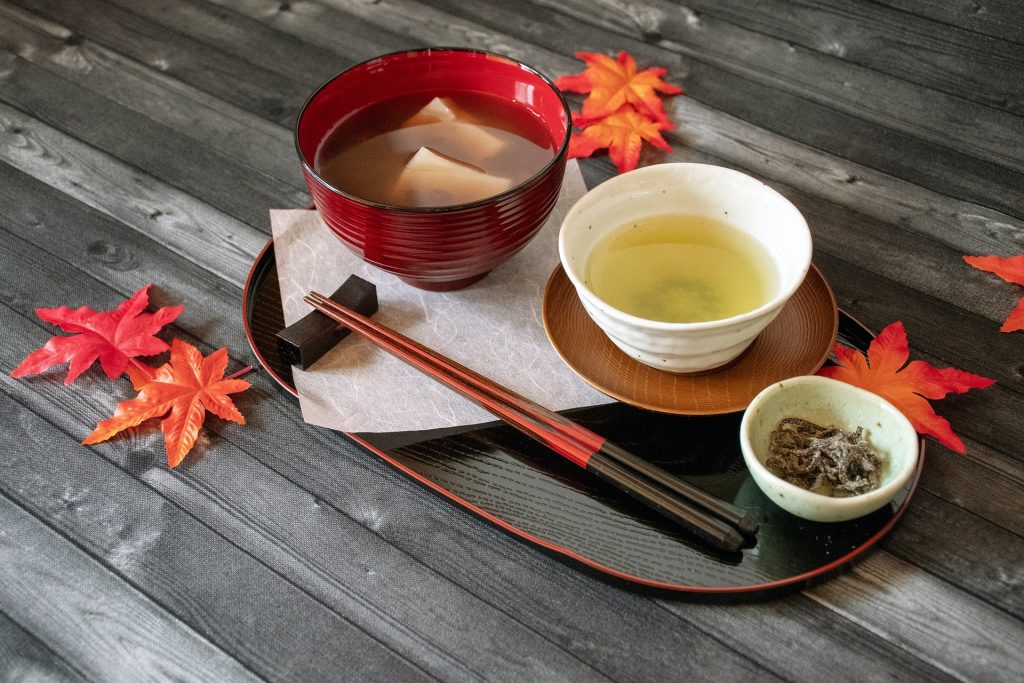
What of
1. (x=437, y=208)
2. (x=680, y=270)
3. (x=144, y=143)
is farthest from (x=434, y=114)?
(x=144, y=143)

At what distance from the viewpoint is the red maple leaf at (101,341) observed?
117 cm

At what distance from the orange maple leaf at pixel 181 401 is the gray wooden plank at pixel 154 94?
16.2 inches

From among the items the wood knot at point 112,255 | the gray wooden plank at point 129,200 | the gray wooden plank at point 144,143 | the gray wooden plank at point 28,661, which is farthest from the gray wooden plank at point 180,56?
the gray wooden plank at point 28,661

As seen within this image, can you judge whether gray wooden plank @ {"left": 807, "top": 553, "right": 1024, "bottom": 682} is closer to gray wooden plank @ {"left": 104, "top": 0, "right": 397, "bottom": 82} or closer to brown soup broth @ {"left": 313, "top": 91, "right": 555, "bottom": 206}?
brown soup broth @ {"left": 313, "top": 91, "right": 555, "bottom": 206}

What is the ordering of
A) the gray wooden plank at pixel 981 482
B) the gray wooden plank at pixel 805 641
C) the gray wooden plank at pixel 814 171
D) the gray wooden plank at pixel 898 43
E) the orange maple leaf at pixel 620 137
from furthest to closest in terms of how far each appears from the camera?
the gray wooden plank at pixel 898 43 → the orange maple leaf at pixel 620 137 → the gray wooden plank at pixel 814 171 → the gray wooden plank at pixel 981 482 → the gray wooden plank at pixel 805 641

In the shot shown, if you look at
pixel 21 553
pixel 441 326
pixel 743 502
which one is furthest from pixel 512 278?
pixel 21 553

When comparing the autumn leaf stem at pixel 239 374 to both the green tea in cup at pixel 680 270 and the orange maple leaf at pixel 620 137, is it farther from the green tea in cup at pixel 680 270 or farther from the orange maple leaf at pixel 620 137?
the orange maple leaf at pixel 620 137

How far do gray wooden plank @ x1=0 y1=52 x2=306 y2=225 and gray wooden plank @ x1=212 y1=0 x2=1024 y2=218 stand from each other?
368mm

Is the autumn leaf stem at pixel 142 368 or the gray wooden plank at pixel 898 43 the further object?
the gray wooden plank at pixel 898 43

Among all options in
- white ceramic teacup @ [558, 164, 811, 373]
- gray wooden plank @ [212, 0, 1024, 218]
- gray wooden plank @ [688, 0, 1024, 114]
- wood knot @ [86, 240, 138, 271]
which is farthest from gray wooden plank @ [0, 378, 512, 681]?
gray wooden plank @ [688, 0, 1024, 114]

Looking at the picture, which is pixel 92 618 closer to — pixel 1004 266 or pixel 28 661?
pixel 28 661

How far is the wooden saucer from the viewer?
990 millimetres

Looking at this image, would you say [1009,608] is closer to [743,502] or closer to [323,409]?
[743,502]

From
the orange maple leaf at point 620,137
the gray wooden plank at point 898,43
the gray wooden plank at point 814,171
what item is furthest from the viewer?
the gray wooden plank at point 898,43
